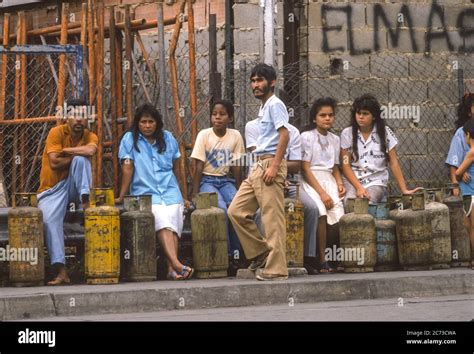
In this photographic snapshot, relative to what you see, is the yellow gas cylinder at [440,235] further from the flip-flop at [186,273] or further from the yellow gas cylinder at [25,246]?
the yellow gas cylinder at [25,246]

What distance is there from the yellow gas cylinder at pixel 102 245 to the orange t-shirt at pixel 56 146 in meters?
0.58

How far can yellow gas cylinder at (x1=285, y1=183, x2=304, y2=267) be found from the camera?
452 inches

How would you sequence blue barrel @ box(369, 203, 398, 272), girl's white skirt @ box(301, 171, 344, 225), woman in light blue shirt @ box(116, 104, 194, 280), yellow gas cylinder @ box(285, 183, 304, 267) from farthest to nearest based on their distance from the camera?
blue barrel @ box(369, 203, 398, 272) < girl's white skirt @ box(301, 171, 344, 225) < yellow gas cylinder @ box(285, 183, 304, 267) < woman in light blue shirt @ box(116, 104, 194, 280)

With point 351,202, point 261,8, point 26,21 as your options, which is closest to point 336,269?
point 351,202

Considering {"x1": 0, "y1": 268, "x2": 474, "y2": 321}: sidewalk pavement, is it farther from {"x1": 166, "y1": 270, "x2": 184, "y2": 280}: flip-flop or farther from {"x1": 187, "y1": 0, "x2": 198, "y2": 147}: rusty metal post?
{"x1": 187, "y1": 0, "x2": 198, "y2": 147}: rusty metal post

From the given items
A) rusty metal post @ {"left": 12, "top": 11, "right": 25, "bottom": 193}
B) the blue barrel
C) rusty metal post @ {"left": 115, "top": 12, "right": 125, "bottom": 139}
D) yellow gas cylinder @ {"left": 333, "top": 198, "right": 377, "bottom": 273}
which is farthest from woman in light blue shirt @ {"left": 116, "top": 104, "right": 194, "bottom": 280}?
rusty metal post @ {"left": 12, "top": 11, "right": 25, "bottom": 193}

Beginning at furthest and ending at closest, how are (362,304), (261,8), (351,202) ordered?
(261,8) < (351,202) < (362,304)

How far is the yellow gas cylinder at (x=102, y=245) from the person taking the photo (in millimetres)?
10836

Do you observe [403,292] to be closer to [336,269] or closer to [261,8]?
[336,269]

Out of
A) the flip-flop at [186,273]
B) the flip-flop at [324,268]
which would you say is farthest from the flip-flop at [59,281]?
the flip-flop at [324,268]

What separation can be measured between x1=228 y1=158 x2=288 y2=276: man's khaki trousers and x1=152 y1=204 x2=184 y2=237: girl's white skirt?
1.76 ft

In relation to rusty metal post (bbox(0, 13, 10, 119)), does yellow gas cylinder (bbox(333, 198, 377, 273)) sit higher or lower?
lower

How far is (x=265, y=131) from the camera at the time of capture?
10.9 meters
